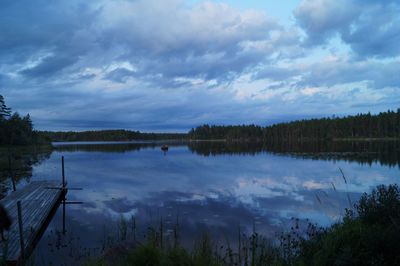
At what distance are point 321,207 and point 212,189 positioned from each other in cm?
966

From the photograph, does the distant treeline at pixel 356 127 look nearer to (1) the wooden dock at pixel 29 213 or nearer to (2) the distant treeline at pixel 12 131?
(2) the distant treeline at pixel 12 131

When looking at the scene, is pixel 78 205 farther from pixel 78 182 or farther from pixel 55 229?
pixel 78 182

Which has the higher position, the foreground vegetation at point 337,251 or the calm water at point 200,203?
the foreground vegetation at point 337,251

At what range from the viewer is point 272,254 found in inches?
395

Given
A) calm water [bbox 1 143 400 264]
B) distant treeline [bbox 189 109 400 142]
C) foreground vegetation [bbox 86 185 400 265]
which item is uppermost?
distant treeline [bbox 189 109 400 142]

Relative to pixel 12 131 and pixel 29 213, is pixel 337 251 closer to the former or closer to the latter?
pixel 29 213

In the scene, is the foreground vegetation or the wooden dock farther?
the wooden dock

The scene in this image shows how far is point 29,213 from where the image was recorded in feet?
54.4

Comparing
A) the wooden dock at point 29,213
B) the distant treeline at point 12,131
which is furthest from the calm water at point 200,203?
the distant treeline at point 12,131

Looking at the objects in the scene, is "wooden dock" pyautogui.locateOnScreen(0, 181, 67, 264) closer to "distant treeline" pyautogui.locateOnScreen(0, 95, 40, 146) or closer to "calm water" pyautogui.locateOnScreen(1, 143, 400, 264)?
"calm water" pyautogui.locateOnScreen(1, 143, 400, 264)

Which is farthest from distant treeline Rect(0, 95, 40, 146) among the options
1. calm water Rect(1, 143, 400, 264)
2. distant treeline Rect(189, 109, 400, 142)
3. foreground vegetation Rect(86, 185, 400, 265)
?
distant treeline Rect(189, 109, 400, 142)

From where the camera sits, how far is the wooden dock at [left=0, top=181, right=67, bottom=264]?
34.1 ft

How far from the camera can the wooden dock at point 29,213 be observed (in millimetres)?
10383

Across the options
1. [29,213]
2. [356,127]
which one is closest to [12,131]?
[29,213]
